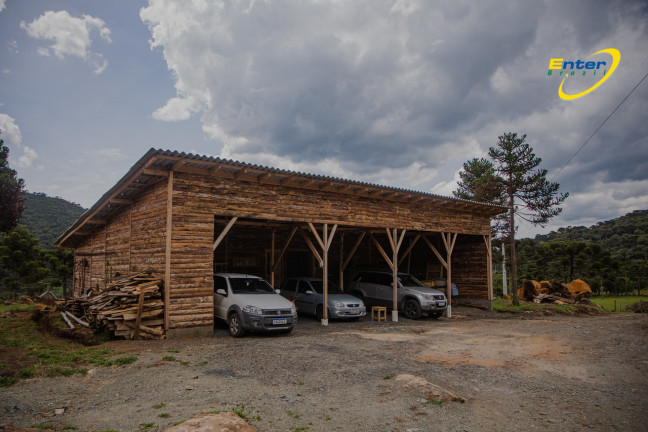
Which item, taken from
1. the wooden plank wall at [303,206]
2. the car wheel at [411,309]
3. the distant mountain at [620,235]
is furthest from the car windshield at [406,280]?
the distant mountain at [620,235]

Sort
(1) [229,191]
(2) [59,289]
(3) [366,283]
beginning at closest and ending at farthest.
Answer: (1) [229,191], (3) [366,283], (2) [59,289]

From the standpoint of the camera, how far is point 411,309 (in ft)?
48.0

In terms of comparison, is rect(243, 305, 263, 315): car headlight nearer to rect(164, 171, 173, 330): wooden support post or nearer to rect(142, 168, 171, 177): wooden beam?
rect(164, 171, 173, 330): wooden support post

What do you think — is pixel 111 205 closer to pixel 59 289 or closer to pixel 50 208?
pixel 59 289

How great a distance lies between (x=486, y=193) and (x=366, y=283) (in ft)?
42.3

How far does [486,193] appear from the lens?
80.5 ft

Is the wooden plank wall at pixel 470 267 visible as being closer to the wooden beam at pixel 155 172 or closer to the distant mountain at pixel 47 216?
the wooden beam at pixel 155 172

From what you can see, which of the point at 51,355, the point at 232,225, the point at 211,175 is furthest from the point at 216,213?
the point at 51,355

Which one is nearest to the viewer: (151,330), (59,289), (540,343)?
(151,330)

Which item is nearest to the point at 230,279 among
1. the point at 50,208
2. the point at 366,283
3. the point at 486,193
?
the point at 366,283

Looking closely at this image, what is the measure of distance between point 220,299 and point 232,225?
2.45 metres

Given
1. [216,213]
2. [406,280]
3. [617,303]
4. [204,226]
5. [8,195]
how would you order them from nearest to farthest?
[204,226] → [216,213] → [406,280] → [8,195] → [617,303]

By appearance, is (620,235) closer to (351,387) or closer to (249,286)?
(249,286)

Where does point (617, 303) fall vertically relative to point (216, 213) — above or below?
below
